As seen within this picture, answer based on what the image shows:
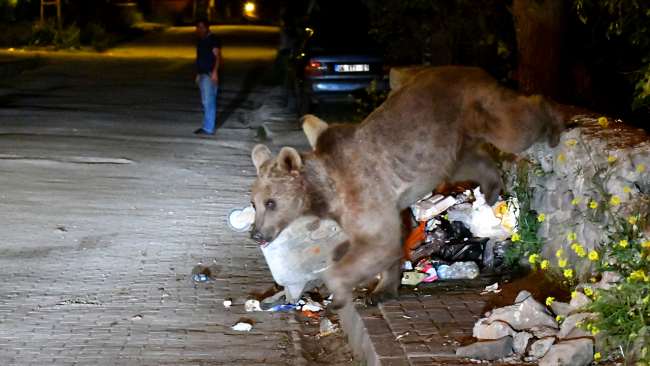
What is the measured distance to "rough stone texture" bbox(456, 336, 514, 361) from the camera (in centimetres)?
495

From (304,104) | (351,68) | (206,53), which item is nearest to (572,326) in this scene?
(206,53)

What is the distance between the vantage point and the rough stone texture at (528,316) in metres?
5.25

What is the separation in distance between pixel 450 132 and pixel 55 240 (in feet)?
15.8

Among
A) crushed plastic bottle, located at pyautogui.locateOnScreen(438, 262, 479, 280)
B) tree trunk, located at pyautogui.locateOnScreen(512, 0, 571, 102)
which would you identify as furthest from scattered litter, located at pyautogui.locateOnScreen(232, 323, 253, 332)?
tree trunk, located at pyautogui.locateOnScreen(512, 0, 571, 102)

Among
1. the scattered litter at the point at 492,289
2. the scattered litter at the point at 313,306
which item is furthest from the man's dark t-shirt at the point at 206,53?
→ the scattered litter at the point at 492,289

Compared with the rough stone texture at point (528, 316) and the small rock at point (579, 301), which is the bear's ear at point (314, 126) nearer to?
the rough stone texture at point (528, 316)

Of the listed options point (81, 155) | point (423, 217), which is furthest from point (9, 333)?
point (81, 155)

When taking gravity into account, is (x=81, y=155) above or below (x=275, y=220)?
below

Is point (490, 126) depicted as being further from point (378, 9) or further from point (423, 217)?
point (378, 9)

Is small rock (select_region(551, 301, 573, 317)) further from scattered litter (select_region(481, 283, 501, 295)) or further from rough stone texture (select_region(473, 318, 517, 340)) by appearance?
scattered litter (select_region(481, 283, 501, 295))

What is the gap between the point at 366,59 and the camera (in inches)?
663

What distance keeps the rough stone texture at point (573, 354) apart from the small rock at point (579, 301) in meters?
0.41

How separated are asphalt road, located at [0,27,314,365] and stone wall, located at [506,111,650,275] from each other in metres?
2.33

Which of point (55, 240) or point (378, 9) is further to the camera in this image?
point (378, 9)
